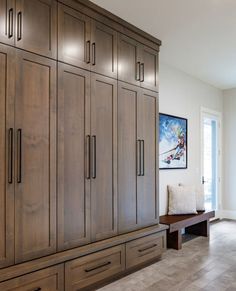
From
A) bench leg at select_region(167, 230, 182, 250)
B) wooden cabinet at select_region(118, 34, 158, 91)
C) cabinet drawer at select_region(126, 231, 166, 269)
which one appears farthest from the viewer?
bench leg at select_region(167, 230, 182, 250)

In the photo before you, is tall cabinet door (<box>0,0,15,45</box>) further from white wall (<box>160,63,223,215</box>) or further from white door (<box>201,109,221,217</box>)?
white door (<box>201,109,221,217</box>)

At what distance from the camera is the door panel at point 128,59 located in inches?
133

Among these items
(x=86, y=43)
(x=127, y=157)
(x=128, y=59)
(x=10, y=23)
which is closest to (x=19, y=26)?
(x=10, y=23)

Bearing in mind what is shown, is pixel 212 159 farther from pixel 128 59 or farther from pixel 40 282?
pixel 40 282

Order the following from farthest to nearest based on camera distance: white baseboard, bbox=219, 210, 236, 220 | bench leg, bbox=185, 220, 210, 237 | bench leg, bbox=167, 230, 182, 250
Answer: white baseboard, bbox=219, 210, 236, 220
bench leg, bbox=185, 220, 210, 237
bench leg, bbox=167, 230, 182, 250

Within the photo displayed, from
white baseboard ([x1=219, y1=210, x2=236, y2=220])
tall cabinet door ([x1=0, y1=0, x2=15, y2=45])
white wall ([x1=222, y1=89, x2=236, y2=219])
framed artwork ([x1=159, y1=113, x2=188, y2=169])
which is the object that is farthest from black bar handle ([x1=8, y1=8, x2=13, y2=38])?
white baseboard ([x1=219, y1=210, x2=236, y2=220])

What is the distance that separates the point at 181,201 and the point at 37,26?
11.0 feet

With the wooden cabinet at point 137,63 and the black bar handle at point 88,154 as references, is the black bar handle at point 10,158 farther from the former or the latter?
the wooden cabinet at point 137,63

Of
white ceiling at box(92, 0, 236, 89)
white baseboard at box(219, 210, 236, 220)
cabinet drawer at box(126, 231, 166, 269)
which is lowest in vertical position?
white baseboard at box(219, 210, 236, 220)

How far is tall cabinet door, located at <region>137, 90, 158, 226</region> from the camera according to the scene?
3.59 meters

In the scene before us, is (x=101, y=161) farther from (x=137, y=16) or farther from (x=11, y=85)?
(x=137, y=16)

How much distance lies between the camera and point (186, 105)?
5367 mm

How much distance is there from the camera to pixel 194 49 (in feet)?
13.8

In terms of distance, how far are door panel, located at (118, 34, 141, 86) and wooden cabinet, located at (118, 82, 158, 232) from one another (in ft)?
0.33
